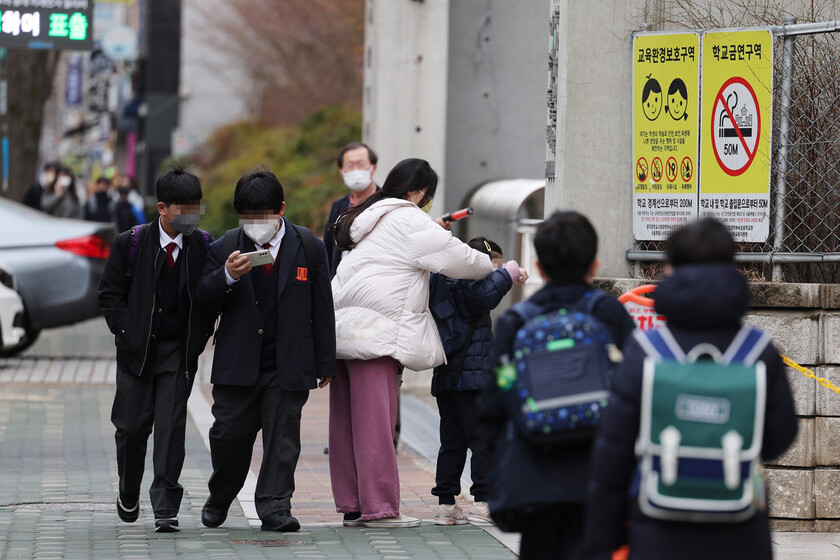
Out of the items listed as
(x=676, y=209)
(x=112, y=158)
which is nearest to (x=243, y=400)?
(x=676, y=209)

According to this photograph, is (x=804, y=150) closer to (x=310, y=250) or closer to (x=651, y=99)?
(x=651, y=99)

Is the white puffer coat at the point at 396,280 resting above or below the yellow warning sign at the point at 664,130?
below

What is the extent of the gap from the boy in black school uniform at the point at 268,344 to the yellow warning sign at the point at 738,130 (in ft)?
7.10

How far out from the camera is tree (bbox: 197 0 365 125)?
33938 mm

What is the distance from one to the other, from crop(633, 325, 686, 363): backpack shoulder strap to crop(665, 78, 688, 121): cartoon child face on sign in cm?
404

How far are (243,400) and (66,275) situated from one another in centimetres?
803

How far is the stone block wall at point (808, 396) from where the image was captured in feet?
23.2

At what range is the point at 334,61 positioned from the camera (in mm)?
35469

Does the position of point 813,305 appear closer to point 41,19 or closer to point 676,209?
point 676,209

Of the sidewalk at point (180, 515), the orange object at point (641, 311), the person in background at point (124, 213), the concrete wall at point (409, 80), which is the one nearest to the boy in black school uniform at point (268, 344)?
the sidewalk at point (180, 515)

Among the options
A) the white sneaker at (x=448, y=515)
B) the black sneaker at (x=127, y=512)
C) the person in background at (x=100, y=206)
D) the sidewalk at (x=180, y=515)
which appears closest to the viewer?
the sidewalk at (x=180, y=515)

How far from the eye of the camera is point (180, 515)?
7.72 metres

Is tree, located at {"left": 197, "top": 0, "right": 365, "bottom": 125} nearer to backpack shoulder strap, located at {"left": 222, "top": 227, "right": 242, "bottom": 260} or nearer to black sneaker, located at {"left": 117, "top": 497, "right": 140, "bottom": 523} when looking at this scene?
backpack shoulder strap, located at {"left": 222, "top": 227, "right": 242, "bottom": 260}

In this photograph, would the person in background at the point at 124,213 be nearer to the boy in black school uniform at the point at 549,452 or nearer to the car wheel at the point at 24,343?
the car wheel at the point at 24,343
